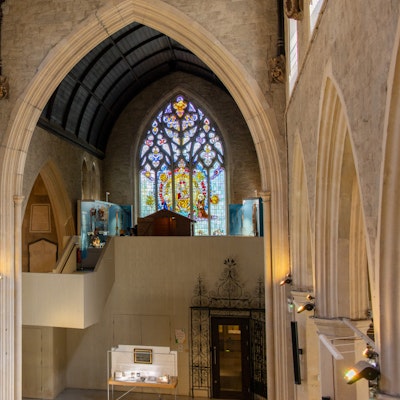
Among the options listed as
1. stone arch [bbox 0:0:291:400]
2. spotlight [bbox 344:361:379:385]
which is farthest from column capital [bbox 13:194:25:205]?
spotlight [bbox 344:361:379:385]

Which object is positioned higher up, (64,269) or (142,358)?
(64,269)

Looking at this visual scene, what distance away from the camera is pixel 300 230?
6.72m

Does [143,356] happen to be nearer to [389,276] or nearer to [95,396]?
[95,396]

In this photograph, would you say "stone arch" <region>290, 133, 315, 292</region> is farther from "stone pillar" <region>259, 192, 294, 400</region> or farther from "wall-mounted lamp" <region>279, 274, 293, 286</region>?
"stone pillar" <region>259, 192, 294, 400</region>

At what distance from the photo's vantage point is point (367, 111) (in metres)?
2.76

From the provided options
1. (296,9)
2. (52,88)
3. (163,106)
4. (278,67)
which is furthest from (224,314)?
(163,106)

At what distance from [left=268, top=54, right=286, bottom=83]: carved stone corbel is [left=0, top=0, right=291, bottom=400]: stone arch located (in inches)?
14.3

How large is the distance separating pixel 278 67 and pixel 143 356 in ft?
20.4

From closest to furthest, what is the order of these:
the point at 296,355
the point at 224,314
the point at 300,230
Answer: the point at 296,355, the point at 300,230, the point at 224,314

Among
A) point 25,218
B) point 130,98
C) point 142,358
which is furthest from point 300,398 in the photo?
point 130,98

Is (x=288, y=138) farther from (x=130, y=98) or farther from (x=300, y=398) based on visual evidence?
(x=130, y=98)

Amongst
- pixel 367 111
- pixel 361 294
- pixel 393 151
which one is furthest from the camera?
pixel 361 294

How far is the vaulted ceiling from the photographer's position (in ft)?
40.1

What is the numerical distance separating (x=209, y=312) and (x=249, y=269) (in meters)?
1.43
